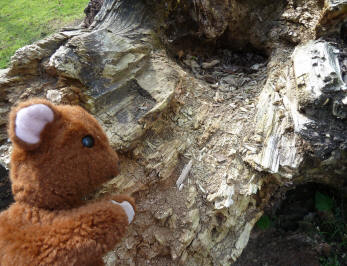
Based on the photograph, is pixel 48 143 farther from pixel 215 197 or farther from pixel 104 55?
pixel 215 197

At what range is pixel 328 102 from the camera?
200cm

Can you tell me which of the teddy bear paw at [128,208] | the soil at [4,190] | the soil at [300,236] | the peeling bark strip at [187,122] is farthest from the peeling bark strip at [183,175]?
the soil at [4,190]

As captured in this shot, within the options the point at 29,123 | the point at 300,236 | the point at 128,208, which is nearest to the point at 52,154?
the point at 29,123

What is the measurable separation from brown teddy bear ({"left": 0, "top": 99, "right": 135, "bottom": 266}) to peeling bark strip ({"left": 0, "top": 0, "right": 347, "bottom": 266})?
584mm

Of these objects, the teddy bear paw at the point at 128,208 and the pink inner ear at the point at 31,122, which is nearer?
the pink inner ear at the point at 31,122

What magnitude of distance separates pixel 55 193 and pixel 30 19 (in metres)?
6.23

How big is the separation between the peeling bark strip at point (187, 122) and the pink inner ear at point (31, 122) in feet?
2.52

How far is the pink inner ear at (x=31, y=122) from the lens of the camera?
49.7 inches

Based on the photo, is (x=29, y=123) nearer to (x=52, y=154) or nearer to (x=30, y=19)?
(x=52, y=154)

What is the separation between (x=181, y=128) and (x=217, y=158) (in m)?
0.41

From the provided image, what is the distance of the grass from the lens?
557 centimetres

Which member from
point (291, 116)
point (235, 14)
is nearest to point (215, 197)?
point (291, 116)

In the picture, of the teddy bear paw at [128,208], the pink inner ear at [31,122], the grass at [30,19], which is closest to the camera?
the pink inner ear at [31,122]

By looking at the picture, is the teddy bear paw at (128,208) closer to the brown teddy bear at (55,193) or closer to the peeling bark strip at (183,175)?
the brown teddy bear at (55,193)
